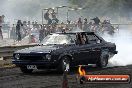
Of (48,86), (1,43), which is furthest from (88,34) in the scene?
(1,43)

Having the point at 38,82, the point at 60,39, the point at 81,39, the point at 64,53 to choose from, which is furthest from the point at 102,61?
the point at 38,82

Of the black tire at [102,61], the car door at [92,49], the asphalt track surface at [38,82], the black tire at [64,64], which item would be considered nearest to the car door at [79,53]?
the car door at [92,49]

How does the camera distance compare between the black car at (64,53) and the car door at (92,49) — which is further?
the car door at (92,49)

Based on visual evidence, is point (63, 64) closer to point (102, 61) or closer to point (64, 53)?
point (64, 53)

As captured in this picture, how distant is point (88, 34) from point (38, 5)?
9440 cm

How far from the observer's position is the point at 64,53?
13773mm

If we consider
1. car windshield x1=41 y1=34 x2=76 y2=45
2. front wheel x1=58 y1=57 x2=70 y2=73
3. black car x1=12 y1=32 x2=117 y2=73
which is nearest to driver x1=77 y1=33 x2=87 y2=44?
black car x1=12 y1=32 x2=117 y2=73

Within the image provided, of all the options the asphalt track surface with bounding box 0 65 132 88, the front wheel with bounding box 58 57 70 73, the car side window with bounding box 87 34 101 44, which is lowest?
the asphalt track surface with bounding box 0 65 132 88

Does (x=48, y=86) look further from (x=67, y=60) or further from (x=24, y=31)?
(x=24, y=31)

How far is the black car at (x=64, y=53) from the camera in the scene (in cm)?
1341

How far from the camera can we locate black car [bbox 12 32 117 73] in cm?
1341

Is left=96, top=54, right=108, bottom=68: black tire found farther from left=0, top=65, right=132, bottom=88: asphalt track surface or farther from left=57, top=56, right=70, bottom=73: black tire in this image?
left=57, top=56, right=70, bottom=73: black tire

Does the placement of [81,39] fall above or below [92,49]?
above

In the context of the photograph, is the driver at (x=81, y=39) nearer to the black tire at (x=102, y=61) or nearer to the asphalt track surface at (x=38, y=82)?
the black tire at (x=102, y=61)
